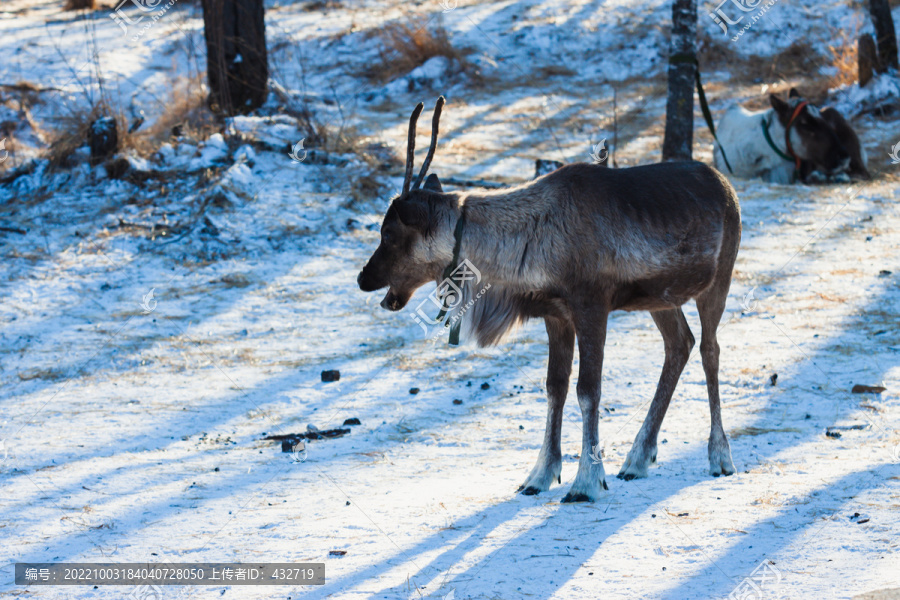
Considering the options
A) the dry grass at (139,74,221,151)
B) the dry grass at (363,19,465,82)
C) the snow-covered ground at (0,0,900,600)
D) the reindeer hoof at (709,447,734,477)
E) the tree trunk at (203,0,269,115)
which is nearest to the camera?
the snow-covered ground at (0,0,900,600)

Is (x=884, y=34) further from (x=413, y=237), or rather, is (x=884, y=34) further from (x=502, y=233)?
(x=413, y=237)

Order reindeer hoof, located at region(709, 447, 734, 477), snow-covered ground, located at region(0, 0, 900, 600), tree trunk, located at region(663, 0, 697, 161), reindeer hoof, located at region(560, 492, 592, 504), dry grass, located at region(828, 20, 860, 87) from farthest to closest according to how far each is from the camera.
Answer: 1. dry grass, located at region(828, 20, 860, 87)
2. tree trunk, located at region(663, 0, 697, 161)
3. reindeer hoof, located at region(709, 447, 734, 477)
4. reindeer hoof, located at region(560, 492, 592, 504)
5. snow-covered ground, located at region(0, 0, 900, 600)

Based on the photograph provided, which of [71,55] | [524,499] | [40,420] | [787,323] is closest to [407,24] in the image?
[71,55]

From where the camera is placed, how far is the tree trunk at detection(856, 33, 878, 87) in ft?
44.2

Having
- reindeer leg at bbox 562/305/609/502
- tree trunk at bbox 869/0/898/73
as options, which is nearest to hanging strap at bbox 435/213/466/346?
reindeer leg at bbox 562/305/609/502

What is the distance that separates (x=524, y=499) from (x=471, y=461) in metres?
0.68

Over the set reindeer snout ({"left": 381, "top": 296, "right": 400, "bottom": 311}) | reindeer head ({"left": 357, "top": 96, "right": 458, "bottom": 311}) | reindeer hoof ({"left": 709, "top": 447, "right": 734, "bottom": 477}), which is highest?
reindeer head ({"left": 357, "top": 96, "right": 458, "bottom": 311})

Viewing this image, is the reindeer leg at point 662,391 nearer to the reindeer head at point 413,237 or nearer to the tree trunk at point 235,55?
the reindeer head at point 413,237

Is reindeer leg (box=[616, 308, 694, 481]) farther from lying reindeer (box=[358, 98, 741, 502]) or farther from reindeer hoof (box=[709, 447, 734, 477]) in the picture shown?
reindeer hoof (box=[709, 447, 734, 477])

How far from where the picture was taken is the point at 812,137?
11250 mm

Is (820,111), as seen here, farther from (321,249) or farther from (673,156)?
(321,249)

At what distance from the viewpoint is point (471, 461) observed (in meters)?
5.38

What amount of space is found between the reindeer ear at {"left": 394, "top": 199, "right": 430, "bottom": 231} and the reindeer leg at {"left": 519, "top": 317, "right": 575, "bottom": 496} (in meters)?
0.93

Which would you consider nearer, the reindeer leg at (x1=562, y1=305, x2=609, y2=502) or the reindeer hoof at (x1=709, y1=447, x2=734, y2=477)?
the reindeer leg at (x1=562, y1=305, x2=609, y2=502)
